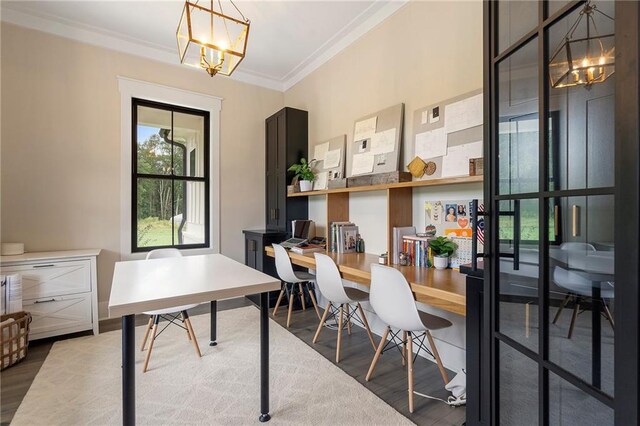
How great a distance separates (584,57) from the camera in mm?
930

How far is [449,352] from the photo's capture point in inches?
88.7

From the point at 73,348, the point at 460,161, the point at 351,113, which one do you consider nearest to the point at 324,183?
the point at 351,113

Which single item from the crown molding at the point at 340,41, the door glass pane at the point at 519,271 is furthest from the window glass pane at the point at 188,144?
the door glass pane at the point at 519,271

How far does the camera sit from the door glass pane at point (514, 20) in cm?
111

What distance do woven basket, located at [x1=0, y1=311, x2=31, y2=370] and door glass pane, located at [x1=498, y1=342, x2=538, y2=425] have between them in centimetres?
329

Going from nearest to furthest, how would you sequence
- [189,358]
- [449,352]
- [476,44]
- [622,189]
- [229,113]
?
[622,189]
[476,44]
[449,352]
[189,358]
[229,113]

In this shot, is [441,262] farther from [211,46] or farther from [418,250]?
[211,46]

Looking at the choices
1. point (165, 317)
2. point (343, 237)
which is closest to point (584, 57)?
point (343, 237)

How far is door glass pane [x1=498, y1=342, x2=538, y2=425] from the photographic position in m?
1.09

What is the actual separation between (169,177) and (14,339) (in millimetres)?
2116

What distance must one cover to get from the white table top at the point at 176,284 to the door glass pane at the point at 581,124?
4.50 ft

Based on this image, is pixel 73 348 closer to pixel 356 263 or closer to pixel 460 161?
pixel 356 263

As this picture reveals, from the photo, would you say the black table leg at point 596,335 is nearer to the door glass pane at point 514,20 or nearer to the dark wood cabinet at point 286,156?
the door glass pane at point 514,20

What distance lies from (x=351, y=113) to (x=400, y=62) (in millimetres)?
758
